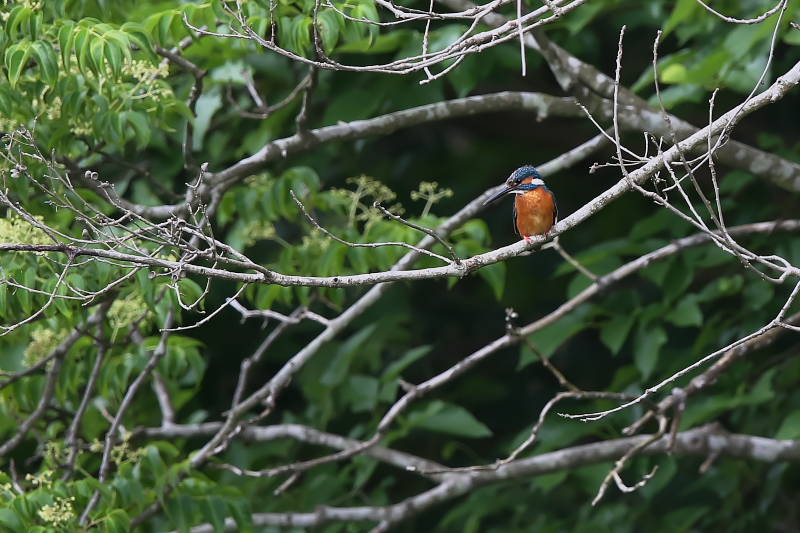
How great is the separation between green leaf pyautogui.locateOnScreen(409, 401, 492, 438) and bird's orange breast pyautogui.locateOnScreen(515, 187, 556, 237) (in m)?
1.24

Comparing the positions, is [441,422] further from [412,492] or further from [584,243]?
[584,243]

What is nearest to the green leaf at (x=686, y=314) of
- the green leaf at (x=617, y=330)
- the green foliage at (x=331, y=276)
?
the green foliage at (x=331, y=276)

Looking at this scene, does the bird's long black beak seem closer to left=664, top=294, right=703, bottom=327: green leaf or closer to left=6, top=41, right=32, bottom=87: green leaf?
left=664, top=294, right=703, bottom=327: green leaf

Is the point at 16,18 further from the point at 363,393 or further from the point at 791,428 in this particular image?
the point at 791,428

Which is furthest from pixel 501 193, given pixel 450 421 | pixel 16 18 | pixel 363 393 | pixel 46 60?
pixel 16 18

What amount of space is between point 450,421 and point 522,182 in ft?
4.76

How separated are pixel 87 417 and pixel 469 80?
2679 mm

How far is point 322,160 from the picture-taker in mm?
5719

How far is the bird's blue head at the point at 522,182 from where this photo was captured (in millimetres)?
4180

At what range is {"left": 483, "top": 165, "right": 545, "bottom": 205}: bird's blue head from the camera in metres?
4.18

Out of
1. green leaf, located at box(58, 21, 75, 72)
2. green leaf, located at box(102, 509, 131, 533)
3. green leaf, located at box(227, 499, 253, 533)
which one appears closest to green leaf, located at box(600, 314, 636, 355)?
green leaf, located at box(227, 499, 253, 533)

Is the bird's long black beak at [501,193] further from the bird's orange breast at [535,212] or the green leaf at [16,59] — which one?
the green leaf at [16,59]

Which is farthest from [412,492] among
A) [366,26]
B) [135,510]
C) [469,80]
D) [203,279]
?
[366,26]

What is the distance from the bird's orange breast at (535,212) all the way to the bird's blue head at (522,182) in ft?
0.12
